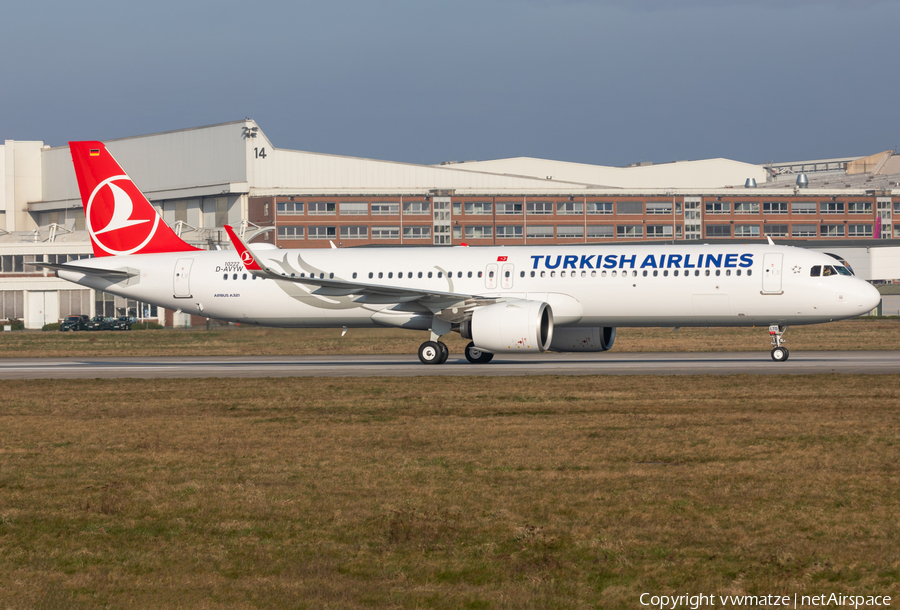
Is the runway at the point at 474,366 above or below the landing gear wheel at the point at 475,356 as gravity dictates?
below

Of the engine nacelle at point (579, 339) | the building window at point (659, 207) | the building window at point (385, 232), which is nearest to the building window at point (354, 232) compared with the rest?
the building window at point (385, 232)

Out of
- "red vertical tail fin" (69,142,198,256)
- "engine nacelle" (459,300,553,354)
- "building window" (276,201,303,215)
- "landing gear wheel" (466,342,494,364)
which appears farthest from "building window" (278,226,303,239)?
"engine nacelle" (459,300,553,354)

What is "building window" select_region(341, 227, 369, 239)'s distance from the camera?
120m

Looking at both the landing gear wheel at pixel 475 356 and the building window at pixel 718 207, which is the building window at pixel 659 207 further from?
the landing gear wheel at pixel 475 356

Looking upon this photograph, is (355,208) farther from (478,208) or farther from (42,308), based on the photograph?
(42,308)

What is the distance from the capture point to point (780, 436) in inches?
582

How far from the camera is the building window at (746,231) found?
127688 millimetres

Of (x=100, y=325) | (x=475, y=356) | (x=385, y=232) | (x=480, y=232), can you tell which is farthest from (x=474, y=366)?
(x=480, y=232)

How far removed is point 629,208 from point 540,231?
12.7m

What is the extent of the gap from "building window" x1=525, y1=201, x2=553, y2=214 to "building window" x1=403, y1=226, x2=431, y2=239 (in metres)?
13.6

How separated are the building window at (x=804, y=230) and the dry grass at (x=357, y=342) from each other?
3055 inches

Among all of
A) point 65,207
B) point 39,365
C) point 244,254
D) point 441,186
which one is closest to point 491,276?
point 244,254

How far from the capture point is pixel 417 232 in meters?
121

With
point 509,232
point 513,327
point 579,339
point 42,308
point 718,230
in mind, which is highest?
point 718,230
